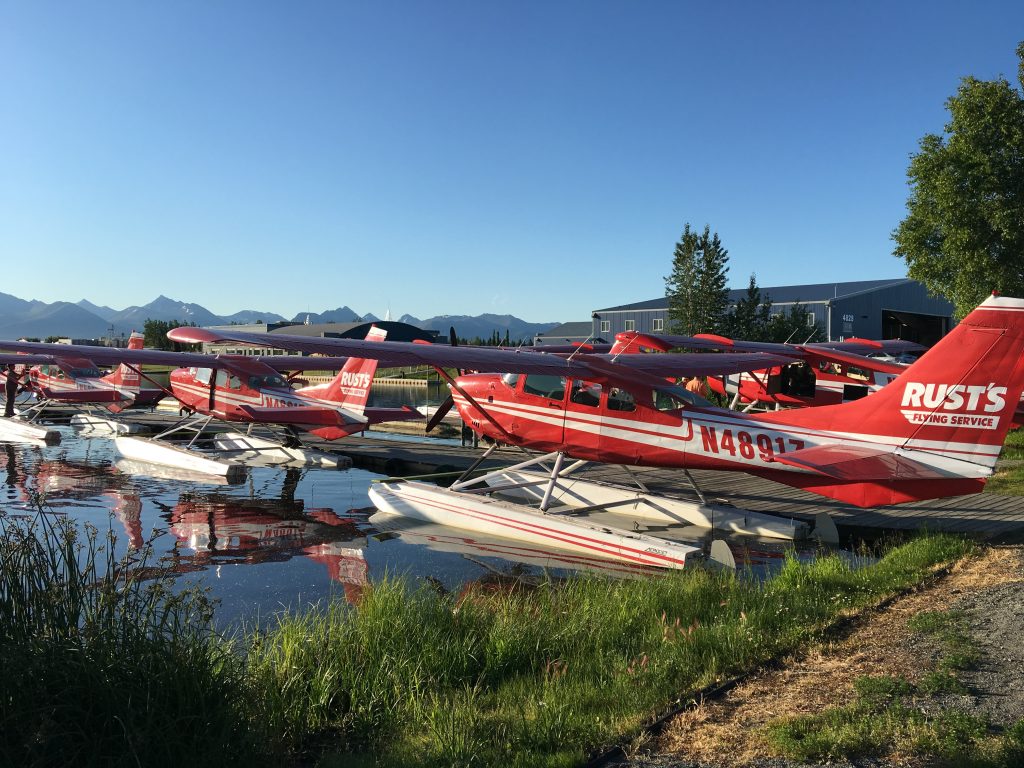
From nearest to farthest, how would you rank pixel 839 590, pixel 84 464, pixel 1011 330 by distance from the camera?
pixel 839 590 → pixel 1011 330 → pixel 84 464

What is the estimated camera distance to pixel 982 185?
19.0 meters

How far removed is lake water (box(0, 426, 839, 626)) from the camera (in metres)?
8.10

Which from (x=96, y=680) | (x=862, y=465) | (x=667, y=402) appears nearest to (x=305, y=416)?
(x=667, y=402)

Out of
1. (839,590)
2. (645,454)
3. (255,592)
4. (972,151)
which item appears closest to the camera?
(839,590)

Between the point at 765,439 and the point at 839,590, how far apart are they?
287cm

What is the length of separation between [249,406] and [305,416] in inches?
72.5

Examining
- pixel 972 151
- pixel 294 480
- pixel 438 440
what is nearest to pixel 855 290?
pixel 972 151

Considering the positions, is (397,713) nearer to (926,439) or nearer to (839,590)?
(839,590)

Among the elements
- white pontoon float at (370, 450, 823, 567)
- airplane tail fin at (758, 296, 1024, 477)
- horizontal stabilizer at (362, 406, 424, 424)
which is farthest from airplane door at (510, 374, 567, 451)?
horizontal stabilizer at (362, 406, 424, 424)

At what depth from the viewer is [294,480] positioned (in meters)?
14.9

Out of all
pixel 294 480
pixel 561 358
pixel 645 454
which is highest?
pixel 561 358

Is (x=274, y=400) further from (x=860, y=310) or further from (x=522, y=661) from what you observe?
(x=860, y=310)

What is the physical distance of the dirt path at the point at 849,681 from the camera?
3500 millimetres

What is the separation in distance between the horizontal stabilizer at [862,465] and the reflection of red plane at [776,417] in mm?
13
